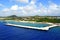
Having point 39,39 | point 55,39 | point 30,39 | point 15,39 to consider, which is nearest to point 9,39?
point 15,39

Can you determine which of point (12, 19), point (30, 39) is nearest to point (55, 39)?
point (30, 39)

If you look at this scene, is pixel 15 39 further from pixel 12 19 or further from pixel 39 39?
pixel 12 19

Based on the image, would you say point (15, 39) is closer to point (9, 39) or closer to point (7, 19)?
point (9, 39)

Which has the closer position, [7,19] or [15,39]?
[15,39]

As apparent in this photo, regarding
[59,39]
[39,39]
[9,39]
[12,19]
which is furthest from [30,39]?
[12,19]

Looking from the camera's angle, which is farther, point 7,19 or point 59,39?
point 7,19

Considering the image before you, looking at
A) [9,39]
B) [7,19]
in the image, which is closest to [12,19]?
[7,19]

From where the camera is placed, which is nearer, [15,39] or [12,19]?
[15,39]

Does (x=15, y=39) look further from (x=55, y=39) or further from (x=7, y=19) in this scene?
(x=7, y=19)
